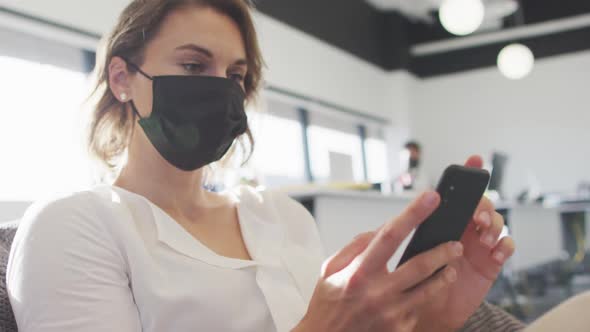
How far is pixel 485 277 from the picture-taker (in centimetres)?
93

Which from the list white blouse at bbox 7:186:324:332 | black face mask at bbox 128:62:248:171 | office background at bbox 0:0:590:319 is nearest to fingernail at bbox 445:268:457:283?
white blouse at bbox 7:186:324:332

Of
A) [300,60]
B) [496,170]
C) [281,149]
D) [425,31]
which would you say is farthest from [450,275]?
[425,31]

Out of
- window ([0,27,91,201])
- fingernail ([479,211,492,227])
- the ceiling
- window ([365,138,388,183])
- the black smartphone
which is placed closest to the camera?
the black smartphone

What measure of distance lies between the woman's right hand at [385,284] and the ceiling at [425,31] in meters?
7.13

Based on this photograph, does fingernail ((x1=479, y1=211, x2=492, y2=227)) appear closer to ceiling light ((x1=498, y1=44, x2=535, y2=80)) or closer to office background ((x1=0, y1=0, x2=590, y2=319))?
office background ((x1=0, y1=0, x2=590, y2=319))

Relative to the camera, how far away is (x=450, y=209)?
2.52 feet

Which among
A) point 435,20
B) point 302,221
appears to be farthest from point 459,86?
point 302,221

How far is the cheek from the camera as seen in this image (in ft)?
4.32

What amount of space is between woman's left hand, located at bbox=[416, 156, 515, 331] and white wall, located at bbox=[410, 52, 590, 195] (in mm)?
8737

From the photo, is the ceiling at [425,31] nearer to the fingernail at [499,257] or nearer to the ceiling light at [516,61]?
the ceiling light at [516,61]

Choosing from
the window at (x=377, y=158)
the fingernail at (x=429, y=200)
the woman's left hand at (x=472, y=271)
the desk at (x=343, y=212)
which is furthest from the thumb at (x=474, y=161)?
the window at (x=377, y=158)

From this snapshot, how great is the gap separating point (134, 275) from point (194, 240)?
6.1 inches

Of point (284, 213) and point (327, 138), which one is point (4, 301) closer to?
point (284, 213)

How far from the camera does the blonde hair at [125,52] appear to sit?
1291 millimetres
